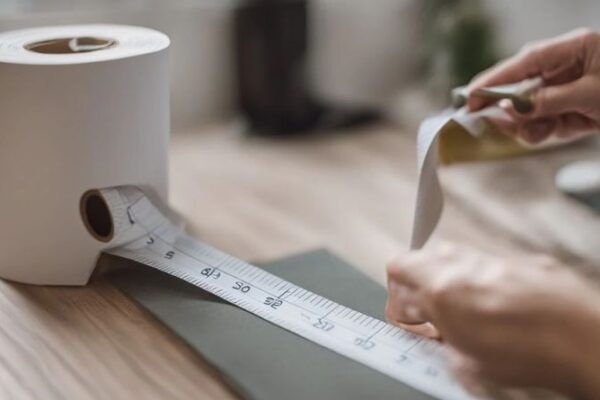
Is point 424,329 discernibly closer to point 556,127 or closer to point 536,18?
point 556,127

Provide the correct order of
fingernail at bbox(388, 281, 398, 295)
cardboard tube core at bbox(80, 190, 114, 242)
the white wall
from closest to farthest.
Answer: fingernail at bbox(388, 281, 398, 295) → cardboard tube core at bbox(80, 190, 114, 242) → the white wall

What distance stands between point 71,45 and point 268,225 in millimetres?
335

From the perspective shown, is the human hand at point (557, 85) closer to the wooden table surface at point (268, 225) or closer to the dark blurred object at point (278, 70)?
the wooden table surface at point (268, 225)

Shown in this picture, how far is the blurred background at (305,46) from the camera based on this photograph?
53.4 inches

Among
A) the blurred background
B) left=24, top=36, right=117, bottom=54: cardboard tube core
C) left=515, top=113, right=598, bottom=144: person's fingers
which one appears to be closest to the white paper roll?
left=24, top=36, right=117, bottom=54: cardboard tube core

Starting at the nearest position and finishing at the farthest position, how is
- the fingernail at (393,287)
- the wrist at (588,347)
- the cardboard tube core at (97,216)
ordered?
1. the wrist at (588,347)
2. the fingernail at (393,287)
3. the cardboard tube core at (97,216)

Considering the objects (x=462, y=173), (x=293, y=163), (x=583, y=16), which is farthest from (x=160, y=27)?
(x=583, y=16)

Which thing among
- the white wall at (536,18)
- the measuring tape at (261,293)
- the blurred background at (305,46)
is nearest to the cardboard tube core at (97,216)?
the measuring tape at (261,293)

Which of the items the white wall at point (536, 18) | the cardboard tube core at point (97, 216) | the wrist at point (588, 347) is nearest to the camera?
the wrist at point (588, 347)

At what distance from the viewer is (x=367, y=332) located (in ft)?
2.09

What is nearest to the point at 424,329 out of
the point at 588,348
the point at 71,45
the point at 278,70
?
the point at 588,348

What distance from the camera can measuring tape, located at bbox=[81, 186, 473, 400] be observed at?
1.96 feet

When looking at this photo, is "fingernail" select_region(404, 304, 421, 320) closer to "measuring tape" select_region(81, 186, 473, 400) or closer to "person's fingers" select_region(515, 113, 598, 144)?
"measuring tape" select_region(81, 186, 473, 400)

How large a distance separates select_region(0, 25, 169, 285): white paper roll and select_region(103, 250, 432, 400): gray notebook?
6 centimetres
